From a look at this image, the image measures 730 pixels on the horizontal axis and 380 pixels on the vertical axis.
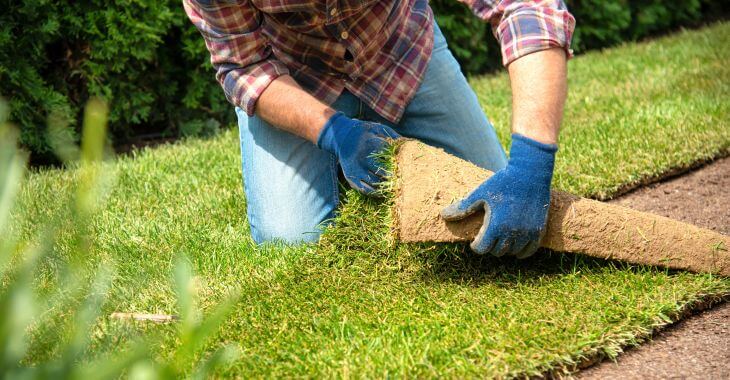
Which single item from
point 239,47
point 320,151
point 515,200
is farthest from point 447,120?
point 515,200

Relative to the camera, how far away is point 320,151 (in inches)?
125

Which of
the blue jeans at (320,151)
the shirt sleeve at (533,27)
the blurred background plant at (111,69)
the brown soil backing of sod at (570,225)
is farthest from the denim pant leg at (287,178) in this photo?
the blurred background plant at (111,69)

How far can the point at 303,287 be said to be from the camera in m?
2.53

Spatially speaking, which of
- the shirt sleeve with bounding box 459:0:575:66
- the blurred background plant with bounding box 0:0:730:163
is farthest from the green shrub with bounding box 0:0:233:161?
the shirt sleeve with bounding box 459:0:575:66

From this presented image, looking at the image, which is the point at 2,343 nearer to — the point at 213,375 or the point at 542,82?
the point at 213,375

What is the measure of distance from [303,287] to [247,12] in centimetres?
104

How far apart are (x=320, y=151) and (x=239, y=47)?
0.59m

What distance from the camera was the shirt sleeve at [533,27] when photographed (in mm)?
2412

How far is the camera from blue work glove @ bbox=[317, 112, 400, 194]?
2523mm

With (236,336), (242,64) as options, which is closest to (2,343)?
(236,336)

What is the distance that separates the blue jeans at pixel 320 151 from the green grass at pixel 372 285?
168 millimetres

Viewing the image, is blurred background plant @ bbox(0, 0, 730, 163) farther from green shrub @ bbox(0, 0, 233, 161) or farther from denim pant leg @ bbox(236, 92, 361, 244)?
denim pant leg @ bbox(236, 92, 361, 244)

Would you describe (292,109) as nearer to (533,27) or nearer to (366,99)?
(366,99)

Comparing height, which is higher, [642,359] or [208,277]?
[642,359]
